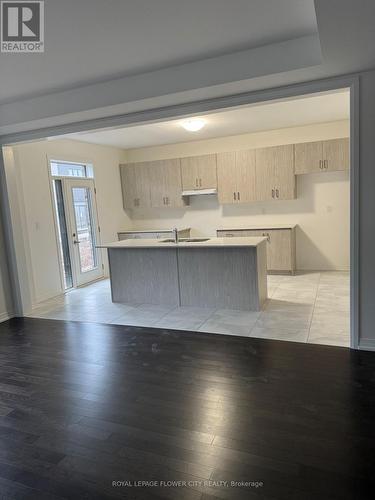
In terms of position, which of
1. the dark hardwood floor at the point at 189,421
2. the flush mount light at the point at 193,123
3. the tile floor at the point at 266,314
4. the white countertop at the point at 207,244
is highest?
the flush mount light at the point at 193,123

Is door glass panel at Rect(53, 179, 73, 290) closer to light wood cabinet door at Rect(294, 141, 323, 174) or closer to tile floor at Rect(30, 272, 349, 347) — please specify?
tile floor at Rect(30, 272, 349, 347)

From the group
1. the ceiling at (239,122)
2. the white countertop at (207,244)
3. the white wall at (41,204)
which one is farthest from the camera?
the white wall at (41,204)

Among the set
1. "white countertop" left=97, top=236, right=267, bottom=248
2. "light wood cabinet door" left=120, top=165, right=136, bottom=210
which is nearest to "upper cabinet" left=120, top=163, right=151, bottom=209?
"light wood cabinet door" left=120, top=165, right=136, bottom=210

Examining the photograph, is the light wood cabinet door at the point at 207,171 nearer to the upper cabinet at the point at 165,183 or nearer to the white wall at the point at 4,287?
the upper cabinet at the point at 165,183

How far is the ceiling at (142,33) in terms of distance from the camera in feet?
7.10

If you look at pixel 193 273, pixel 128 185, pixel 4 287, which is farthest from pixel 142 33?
pixel 128 185

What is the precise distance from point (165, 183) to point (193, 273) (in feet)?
10.4


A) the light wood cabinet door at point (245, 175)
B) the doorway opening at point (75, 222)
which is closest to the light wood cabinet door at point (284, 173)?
the light wood cabinet door at point (245, 175)

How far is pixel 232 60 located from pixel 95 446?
312 centimetres

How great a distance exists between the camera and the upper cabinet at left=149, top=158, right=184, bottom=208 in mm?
7141

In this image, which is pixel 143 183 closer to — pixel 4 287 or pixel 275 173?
pixel 275 173

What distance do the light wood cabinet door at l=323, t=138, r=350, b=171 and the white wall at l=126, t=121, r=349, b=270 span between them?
0.28m

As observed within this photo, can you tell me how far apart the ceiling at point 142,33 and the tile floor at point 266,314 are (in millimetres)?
2752

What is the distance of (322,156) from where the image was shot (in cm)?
603
